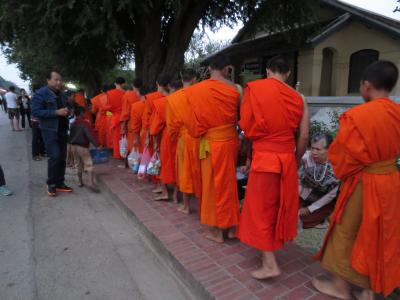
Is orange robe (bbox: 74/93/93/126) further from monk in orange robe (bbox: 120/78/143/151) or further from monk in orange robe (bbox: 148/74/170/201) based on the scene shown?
monk in orange robe (bbox: 148/74/170/201)

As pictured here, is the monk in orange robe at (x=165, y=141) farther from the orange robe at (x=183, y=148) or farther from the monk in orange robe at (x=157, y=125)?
the orange robe at (x=183, y=148)

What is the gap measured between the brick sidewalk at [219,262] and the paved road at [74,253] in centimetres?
21

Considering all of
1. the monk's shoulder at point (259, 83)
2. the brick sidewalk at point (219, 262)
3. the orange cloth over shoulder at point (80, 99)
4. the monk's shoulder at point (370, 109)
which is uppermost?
the orange cloth over shoulder at point (80, 99)

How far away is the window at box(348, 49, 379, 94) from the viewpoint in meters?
11.8

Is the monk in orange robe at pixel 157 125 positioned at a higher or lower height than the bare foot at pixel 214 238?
higher

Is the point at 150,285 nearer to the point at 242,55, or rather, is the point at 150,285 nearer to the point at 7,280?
the point at 7,280

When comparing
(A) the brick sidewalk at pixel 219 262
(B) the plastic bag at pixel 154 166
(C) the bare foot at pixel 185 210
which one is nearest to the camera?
(A) the brick sidewalk at pixel 219 262

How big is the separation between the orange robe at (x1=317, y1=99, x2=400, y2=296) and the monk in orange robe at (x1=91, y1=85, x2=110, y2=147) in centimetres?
589

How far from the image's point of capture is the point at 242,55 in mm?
15289

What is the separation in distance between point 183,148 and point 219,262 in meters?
1.44

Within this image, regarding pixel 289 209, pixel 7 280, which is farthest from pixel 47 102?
pixel 289 209

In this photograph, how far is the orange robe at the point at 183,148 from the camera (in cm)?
343

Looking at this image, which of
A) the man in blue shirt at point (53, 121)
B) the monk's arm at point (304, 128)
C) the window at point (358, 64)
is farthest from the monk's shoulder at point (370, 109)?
the window at point (358, 64)

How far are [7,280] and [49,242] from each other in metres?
0.72
